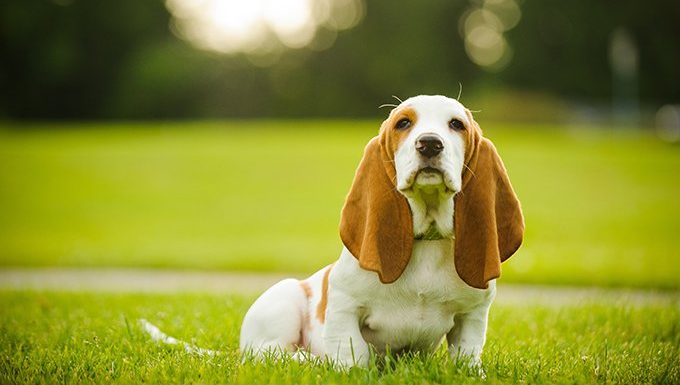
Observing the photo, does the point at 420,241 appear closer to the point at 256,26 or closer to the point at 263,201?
the point at 263,201

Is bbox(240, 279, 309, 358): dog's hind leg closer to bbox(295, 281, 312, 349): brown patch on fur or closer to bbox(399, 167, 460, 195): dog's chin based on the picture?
bbox(295, 281, 312, 349): brown patch on fur

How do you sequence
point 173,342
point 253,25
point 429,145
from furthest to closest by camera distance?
point 253,25 < point 173,342 < point 429,145

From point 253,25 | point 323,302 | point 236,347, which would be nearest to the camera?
point 323,302

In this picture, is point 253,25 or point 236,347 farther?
point 253,25

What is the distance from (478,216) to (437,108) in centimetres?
56

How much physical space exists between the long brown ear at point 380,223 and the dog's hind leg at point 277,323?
0.63 metres

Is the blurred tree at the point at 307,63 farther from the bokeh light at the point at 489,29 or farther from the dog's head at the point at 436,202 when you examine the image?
the dog's head at the point at 436,202

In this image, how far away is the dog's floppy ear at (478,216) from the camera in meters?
3.50

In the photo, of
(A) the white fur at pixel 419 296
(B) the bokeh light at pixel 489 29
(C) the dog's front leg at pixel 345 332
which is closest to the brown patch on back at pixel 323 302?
(A) the white fur at pixel 419 296

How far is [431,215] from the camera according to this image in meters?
3.63

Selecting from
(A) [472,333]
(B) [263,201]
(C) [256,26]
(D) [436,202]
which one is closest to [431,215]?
(D) [436,202]

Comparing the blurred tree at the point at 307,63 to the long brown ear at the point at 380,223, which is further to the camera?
the blurred tree at the point at 307,63

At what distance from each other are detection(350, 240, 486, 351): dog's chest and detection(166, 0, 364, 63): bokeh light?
4680 cm

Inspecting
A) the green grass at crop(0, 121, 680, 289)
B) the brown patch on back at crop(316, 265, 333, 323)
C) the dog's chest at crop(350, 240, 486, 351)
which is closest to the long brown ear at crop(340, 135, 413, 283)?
the dog's chest at crop(350, 240, 486, 351)
